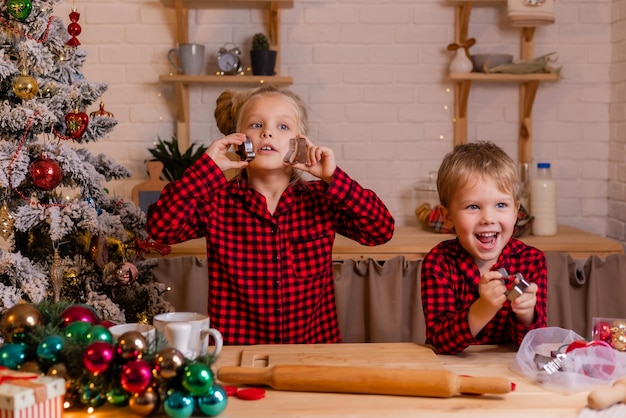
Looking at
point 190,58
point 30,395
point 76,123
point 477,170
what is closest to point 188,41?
point 190,58

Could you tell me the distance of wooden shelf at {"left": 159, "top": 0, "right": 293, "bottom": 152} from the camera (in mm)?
3527

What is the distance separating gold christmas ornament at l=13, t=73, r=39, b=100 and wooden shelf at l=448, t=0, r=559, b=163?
206cm

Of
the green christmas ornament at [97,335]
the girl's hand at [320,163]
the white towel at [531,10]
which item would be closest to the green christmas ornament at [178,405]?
the green christmas ornament at [97,335]

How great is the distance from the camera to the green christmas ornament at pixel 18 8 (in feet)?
6.65

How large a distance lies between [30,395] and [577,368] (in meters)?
0.89

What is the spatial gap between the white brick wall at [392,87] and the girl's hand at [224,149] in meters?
1.77

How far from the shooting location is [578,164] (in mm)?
3834

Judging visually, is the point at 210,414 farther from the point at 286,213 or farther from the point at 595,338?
the point at 286,213

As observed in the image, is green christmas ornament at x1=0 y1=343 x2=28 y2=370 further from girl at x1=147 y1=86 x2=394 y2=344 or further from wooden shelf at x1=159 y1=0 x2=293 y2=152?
wooden shelf at x1=159 y1=0 x2=293 y2=152

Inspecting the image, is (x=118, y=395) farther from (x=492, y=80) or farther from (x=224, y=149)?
(x=492, y=80)

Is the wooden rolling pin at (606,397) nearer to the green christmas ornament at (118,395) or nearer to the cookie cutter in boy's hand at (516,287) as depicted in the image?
the cookie cutter in boy's hand at (516,287)

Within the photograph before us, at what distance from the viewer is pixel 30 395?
1073 mm

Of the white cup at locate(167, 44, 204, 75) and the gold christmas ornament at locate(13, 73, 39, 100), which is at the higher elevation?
the white cup at locate(167, 44, 204, 75)

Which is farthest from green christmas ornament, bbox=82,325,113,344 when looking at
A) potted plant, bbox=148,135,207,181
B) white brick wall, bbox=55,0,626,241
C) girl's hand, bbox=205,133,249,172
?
white brick wall, bbox=55,0,626,241
